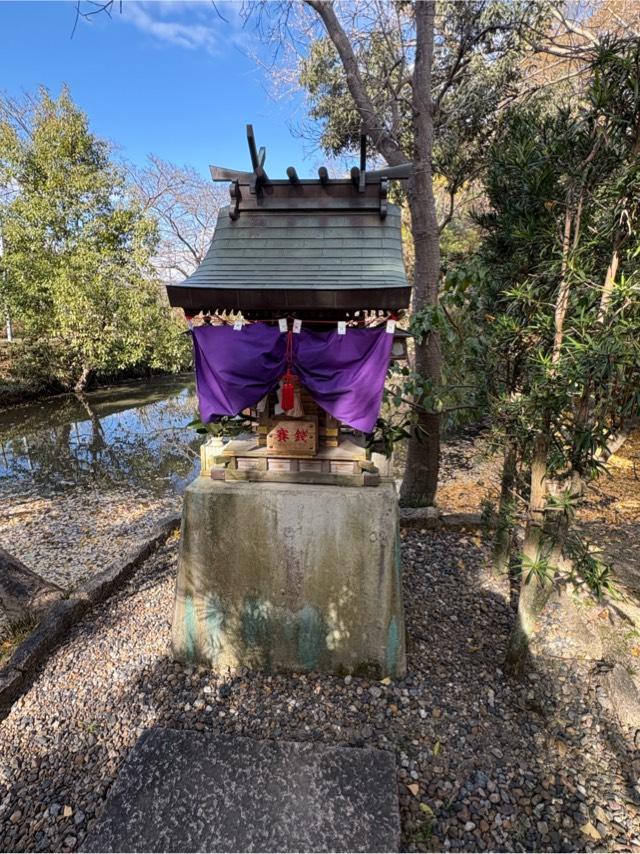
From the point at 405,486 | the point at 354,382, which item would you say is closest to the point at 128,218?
the point at 405,486

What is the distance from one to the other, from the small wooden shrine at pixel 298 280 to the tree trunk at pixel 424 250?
207cm

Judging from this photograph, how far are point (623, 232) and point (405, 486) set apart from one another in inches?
177

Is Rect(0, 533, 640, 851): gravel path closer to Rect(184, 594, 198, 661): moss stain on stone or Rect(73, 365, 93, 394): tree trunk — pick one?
Rect(184, 594, 198, 661): moss stain on stone

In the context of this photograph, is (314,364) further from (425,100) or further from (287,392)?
(425,100)

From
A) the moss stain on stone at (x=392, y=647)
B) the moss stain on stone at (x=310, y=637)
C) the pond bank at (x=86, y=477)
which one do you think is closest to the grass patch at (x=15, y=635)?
the pond bank at (x=86, y=477)

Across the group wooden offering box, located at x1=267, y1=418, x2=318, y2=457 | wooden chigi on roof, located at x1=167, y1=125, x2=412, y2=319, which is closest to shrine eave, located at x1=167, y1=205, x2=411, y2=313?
wooden chigi on roof, located at x1=167, y1=125, x2=412, y2=319

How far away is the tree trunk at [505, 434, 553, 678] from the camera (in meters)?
3.22

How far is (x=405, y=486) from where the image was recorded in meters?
6.60

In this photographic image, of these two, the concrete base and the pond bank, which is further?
the pond bank

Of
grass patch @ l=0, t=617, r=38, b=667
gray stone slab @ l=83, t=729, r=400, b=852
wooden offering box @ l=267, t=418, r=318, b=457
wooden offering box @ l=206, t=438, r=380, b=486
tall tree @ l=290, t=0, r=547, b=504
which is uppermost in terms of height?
tall tree @ l=290, t=0, r=547, b=504

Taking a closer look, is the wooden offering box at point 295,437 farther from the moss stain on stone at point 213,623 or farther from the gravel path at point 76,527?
the gravel path at point 76,527

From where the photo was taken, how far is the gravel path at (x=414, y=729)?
103 inches

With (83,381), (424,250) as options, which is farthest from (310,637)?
(83,381)

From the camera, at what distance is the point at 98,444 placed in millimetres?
12633
